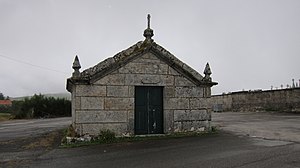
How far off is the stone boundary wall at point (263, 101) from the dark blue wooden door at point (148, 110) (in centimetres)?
1743

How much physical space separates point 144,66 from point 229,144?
13.8 feet

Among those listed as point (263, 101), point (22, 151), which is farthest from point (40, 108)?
point (22, 151)

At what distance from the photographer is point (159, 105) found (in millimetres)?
11000

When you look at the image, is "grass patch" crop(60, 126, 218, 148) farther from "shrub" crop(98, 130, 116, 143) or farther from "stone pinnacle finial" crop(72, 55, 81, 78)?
"stone pinnacle finial" crop(72, 55, 81, 78)

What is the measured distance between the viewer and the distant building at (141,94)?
9.95 meters

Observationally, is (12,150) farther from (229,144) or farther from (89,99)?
(229,144)

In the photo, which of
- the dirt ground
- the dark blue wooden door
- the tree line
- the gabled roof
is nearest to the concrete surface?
the gabled roof

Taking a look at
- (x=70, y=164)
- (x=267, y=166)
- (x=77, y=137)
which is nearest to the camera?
(x=267, y=166)

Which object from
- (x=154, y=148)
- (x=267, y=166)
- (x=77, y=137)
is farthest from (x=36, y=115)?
(x=267, y=166)

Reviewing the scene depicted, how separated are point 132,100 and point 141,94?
477mm

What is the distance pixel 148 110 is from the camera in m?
10.8

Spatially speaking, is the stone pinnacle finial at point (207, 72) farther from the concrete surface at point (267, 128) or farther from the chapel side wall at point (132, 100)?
the concrete surface at point (267, 128)

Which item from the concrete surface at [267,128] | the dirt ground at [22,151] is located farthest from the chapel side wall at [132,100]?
the concrete surface at [267,128]

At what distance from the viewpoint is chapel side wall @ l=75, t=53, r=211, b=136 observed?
32.6 feet
